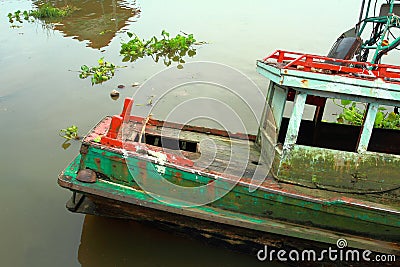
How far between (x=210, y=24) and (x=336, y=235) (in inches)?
516

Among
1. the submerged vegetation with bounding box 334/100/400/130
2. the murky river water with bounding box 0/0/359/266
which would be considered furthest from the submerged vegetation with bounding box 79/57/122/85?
the submerged vegetation with bounding box 334/100/400/130

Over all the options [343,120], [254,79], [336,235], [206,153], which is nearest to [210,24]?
[254,79]

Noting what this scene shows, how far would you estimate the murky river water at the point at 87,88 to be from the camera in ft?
14.4

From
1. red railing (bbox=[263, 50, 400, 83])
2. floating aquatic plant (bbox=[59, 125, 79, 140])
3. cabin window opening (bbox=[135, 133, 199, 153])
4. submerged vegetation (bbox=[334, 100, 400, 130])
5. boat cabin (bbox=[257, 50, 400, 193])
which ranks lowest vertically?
floating aquatic plant (bbox=[59, 125, 79, 140])

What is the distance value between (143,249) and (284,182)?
201cm

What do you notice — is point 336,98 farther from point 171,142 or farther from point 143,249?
point 143,249

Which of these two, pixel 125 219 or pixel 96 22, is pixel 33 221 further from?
pixel 96 22

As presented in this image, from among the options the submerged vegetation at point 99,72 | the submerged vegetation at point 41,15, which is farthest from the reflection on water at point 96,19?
the submerged vegetation at point 99,72

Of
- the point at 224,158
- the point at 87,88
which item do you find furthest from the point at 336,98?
the point at 87,88

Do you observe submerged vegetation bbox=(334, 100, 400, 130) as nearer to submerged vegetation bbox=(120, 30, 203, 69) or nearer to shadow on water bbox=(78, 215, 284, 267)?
shadow on water bbox=(78, 215, 284, 267)

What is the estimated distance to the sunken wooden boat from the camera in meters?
3.55

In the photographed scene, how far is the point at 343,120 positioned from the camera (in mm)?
7129

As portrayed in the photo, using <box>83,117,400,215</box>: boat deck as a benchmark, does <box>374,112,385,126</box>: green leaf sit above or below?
above

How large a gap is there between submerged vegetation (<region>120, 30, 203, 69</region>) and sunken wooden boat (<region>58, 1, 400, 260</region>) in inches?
291
